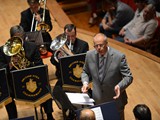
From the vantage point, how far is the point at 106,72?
355 centimetres

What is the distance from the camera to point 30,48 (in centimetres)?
401

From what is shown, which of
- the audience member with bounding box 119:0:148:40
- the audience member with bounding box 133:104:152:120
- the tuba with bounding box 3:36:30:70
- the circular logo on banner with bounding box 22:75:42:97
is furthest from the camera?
the audience member with bounding box 119:0:148:40

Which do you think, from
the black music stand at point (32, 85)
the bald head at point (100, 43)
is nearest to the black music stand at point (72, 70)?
the black music stand at point (32, 85)

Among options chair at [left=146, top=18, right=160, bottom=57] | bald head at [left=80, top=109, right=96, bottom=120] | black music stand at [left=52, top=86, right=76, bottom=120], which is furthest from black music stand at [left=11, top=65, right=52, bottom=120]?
chair at [left=146, top=18, right=160, bottom=57]

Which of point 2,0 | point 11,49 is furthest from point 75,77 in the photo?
point 2,0

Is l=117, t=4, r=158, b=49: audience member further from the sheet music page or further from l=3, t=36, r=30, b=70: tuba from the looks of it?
the sheet music page

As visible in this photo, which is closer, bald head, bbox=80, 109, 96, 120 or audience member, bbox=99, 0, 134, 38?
bald head, bbox=80, 109, 96, 120

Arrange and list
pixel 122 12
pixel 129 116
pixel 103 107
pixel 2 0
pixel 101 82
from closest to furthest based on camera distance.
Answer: pixel 103 107
pixel 101 82
pixel 129 116
pixel 122 12
pixel 2 0

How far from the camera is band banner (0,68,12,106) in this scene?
12.0 ft

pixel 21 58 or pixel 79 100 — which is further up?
pixel 21 58

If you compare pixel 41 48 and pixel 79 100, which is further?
pixel 41 48

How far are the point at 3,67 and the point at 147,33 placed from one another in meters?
2.47

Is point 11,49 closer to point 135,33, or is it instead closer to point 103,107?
point 103,107

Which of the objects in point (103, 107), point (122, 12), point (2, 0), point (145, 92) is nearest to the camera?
point (103, 107)
